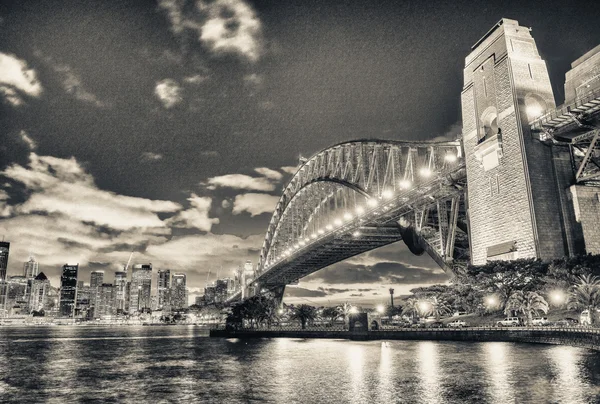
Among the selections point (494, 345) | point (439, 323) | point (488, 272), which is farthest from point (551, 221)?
point (439, 323)

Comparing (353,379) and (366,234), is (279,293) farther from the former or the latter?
(353,379)

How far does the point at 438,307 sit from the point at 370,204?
22110 millimetres

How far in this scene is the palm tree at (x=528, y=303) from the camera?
1522 inches

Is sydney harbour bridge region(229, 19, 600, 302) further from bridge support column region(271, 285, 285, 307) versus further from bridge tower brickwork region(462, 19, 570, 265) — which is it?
bridge support column region(271, 285, 285, 307)

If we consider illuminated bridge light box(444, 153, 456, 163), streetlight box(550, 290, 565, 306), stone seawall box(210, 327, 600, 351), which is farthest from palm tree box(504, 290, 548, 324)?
illuminated bridge light box(444, 153, 456, 163)

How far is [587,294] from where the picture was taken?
116 ft

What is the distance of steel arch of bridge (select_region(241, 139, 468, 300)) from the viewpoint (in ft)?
185

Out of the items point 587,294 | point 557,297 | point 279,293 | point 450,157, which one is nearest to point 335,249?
point 450,157

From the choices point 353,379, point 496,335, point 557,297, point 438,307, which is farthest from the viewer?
point 438,307

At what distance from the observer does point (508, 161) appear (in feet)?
142

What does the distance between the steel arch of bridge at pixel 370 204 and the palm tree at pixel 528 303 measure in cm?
1378

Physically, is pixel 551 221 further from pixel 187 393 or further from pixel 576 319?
pixel 187 393

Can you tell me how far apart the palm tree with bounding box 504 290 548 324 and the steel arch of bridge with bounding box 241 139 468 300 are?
13.8 meters

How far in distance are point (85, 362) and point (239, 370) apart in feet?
66.0
